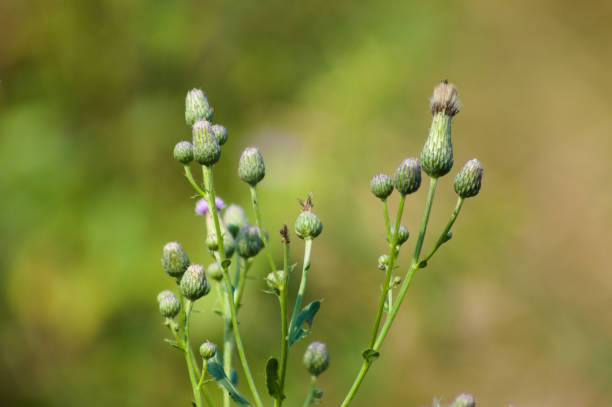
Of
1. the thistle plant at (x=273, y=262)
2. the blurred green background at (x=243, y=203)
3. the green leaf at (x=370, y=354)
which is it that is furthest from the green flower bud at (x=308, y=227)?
the blurred green background at (x=243, y=203)

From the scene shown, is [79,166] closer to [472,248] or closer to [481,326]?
[472,248]

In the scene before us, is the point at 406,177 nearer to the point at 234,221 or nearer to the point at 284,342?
the point at 284,342

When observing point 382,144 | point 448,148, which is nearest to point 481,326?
point 382,144

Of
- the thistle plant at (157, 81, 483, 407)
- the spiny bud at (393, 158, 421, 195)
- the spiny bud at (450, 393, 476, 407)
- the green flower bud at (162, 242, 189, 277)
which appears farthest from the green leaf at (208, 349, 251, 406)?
the spiny bud at (393, 158, 421, 195)

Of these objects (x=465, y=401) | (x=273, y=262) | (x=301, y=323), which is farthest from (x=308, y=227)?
(x=465, y=401)

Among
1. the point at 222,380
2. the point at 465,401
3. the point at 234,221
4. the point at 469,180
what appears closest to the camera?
the point at 465,401

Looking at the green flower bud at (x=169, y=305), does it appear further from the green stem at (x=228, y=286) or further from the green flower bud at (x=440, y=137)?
the green flower bud at (x=440, y=137)

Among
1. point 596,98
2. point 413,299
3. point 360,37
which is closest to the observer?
point 360,37
